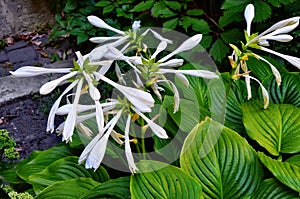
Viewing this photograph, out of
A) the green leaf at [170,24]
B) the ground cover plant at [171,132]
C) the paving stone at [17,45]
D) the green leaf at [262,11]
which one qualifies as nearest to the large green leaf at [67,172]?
the ground cover plant at [171,132]

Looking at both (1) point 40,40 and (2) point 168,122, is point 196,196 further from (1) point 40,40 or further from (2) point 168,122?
(1) point 40,40

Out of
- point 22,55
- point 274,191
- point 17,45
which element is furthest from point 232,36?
point 17,45

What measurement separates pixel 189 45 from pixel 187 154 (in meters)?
0.33

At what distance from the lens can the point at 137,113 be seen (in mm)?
963

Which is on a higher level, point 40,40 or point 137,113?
point 137,113

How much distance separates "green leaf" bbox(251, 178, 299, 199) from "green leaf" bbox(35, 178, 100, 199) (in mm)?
464

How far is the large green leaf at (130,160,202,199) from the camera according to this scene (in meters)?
1.09

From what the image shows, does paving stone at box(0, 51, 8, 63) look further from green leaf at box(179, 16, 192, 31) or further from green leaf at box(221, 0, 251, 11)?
green leaf at box(221, 0, 251, 11)

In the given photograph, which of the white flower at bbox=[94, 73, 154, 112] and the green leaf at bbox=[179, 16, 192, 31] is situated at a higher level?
the white flower at bbox=[94, 73, 154, 112]

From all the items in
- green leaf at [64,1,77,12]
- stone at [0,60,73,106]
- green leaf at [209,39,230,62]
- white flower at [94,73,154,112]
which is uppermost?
white flower at [94,73,154,112]

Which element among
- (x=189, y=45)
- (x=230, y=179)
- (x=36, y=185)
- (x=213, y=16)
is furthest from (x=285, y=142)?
(x=213, y=16)

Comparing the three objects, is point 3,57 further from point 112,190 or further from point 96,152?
point 96,152

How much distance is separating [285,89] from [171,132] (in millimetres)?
471

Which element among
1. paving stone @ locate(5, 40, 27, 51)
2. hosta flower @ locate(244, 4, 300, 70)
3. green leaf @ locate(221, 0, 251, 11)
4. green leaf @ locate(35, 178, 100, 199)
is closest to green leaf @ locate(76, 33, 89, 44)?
green leaf @ locate(221, 0, 251, 11)
